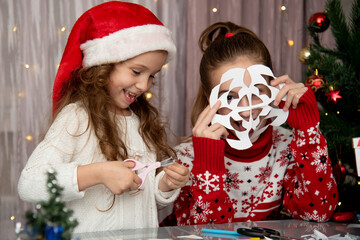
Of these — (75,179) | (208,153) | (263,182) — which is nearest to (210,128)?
(208,153)

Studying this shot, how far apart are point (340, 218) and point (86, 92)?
28.7 inches

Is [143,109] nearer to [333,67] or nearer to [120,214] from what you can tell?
[120,214]

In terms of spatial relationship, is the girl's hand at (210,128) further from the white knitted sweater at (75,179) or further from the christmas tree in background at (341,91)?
the christmas tree in background at (341,91)

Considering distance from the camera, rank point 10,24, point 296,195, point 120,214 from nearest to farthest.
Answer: point 120,214
point 296,195
point 10,24

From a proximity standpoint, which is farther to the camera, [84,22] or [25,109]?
[25,109]

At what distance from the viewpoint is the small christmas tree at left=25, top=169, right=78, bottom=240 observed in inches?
15.2

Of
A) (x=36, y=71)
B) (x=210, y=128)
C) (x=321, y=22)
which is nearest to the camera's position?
(x=210, y=128)

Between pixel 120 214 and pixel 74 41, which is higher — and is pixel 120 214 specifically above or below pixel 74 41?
below

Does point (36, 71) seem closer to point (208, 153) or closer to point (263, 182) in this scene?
point (208, 153)

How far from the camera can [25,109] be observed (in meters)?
1.54

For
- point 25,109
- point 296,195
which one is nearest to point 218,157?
point 296,195

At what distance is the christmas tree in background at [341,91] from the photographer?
4.25 feet

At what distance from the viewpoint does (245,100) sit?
1137mm

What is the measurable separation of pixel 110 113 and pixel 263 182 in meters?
0.52
